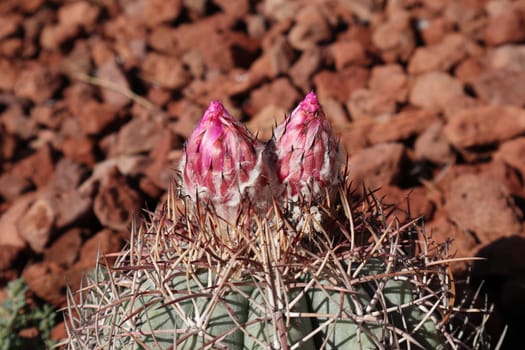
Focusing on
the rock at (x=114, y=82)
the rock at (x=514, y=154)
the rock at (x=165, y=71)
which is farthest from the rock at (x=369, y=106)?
the rock at (x=114, y=82)

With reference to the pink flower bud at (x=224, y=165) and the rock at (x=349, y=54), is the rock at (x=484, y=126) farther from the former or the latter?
the pink flower bud at (x=224, y=165)

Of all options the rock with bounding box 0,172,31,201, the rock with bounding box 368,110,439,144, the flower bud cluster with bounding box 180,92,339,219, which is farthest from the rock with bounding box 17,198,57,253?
the flower bud cluster with bounding box 180,92,339,219

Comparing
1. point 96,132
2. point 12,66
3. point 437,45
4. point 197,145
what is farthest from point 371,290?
point 12,66

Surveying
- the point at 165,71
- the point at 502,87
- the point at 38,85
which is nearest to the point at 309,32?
the point at 165,71

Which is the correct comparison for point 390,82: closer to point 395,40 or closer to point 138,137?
point 395,40

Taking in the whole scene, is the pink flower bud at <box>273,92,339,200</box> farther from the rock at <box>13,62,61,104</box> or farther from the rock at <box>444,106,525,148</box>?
the rock at <box>13,62,61,104</box>
